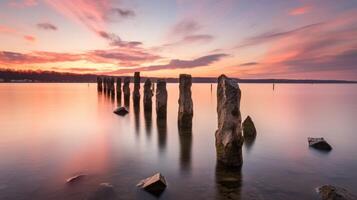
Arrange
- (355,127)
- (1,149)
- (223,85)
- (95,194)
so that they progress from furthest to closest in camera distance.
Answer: (355,127) < (1,149) < (223,85) < (95,194)

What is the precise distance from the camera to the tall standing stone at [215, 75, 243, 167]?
977cm

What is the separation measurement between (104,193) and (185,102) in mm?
10181

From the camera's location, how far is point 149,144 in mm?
14508

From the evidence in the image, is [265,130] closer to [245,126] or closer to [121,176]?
[245,126]

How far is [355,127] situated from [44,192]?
21.9m

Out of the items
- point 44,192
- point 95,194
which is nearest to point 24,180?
point 44,192

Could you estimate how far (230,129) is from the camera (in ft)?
32.1

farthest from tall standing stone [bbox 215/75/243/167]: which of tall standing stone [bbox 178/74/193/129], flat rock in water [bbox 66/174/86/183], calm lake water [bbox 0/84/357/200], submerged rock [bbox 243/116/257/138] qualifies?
tall standing stone [bbox 178/74/193/129]

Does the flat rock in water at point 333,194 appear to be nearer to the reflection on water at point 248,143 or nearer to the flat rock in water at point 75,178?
the reflection on water at point 248,143

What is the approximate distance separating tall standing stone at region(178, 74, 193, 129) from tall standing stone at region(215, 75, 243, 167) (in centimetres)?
671

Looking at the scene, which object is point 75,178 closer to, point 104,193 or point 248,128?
point 104,193

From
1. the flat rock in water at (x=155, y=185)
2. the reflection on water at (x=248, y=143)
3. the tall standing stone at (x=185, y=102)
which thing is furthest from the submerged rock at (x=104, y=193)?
the tall standing stone at (x=185, y=102)

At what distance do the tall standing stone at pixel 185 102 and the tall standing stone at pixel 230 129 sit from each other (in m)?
6.71

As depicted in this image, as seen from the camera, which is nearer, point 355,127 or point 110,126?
point 110,126
